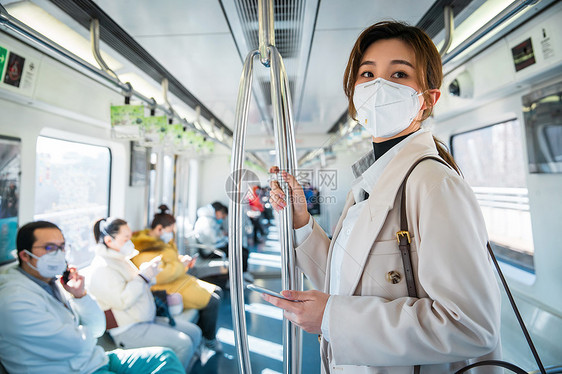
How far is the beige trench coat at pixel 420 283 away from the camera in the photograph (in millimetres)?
511

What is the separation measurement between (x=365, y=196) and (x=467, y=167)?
8.31 feet

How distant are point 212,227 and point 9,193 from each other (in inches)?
103

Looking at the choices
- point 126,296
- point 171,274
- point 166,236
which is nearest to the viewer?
point 126,296

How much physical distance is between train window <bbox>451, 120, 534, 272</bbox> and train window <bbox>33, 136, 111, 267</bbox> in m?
3.34

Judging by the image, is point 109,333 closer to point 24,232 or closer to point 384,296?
point 24,232

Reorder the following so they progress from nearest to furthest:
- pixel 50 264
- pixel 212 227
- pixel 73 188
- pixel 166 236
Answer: pixel 50 264, pixel 73 188, pixel 166 236, pixel 212 227

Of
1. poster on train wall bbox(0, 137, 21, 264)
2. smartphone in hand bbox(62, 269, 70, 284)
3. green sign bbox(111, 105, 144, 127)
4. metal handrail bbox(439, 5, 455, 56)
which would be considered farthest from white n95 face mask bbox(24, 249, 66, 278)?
metal handrail bbox(439, 5, 455, 56)

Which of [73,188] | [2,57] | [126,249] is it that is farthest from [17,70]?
[126,249]

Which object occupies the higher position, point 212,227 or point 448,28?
point 448,28

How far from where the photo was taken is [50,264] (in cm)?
160

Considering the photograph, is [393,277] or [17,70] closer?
[393,277]

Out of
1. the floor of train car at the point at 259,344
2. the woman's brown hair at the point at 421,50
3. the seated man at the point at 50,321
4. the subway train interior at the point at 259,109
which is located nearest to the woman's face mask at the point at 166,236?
the subway train interior at the point at 259,109

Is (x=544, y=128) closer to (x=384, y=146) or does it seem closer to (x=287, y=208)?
(x=384, y=146)

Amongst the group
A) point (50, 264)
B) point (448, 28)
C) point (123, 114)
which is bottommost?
point (50, 264)
